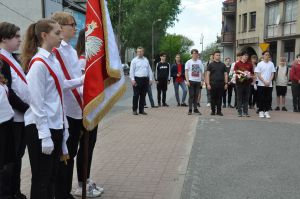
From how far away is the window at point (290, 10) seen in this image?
33463mm

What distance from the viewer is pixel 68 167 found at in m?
4.49

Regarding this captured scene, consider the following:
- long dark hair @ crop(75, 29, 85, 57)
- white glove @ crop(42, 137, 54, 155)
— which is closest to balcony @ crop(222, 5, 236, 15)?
long dark hair @ crop(75, 29, 85, 57)

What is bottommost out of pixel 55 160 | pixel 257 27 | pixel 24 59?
pixel 55 160

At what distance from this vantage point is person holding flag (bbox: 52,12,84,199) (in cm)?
415

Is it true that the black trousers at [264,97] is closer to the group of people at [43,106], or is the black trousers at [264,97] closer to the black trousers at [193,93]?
the black trousers at [193,93]

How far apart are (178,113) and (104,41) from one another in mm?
8831

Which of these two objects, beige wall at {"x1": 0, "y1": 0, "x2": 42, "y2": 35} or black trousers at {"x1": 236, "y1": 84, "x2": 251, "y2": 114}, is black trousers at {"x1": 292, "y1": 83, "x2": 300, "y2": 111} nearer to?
black trousers at {"x1": 236, "y1": 84, "x2": 251, "y2": 114}

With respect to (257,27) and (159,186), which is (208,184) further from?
(257,27)

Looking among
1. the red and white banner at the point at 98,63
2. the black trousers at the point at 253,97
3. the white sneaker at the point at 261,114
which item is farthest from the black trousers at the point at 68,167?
the black trousers at the point at 253,97

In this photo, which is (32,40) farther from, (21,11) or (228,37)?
(228,37)

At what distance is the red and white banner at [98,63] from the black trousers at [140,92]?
7853 mm

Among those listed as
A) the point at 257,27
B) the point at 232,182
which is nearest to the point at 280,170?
the point at 232,182

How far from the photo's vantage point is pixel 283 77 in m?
14.2

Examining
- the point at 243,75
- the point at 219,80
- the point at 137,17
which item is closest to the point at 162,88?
the point at 219,80
